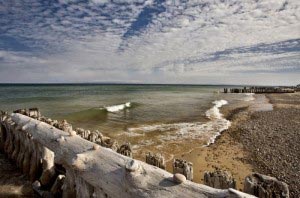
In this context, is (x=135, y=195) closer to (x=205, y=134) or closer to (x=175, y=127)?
(x=205, y=134)

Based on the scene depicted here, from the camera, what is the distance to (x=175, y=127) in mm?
16078

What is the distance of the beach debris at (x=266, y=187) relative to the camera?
263cm

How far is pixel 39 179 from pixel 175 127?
1096 centimetres

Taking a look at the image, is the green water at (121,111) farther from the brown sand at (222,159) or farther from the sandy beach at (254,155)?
the brown sand at (222,159)

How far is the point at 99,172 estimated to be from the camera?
3521mm

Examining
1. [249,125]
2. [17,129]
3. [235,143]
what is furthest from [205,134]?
[17,129]

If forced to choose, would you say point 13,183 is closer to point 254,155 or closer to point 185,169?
point 185,169

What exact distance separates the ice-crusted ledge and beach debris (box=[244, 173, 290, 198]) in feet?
1.44

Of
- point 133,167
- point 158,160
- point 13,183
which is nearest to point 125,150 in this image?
point 158,160

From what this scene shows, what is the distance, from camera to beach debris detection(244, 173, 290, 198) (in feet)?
8.63

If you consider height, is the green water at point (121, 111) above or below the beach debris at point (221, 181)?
below

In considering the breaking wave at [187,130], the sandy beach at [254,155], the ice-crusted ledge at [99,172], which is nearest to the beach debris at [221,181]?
the ice-crusted ledge at [99,172]

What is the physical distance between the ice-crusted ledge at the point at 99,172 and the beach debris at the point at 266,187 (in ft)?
1.44

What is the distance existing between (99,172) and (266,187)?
2171 millimetres
